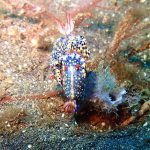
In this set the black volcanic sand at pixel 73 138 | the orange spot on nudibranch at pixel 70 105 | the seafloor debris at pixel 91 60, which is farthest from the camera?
the seafloor debris at pixel 91 60

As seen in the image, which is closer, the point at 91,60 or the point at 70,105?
the point at 70,105

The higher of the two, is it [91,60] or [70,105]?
[91,60]

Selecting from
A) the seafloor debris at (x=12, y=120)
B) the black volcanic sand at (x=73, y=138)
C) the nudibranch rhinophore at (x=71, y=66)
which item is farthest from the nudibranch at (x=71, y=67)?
the seafloor debris at (x=12, y=120)

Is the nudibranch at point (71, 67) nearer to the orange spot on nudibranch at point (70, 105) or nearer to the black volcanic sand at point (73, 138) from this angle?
the orange spot on nudibranch at point (70, 105)

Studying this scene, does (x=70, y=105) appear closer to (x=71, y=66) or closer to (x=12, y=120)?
(x=71, y=66)

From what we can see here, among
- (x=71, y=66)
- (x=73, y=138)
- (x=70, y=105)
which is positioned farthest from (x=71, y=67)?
(x=73, y=138)

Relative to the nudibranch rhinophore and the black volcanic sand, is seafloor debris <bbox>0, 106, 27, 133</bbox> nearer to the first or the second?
the black volcanic sand

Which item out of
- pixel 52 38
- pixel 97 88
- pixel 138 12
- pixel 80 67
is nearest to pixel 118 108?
pixel 97 88

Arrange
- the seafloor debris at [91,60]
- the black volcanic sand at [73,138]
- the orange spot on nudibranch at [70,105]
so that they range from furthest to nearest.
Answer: the seafloor debris at [91,60] < the orange spot on nudibranch at [70,105] < the black volcanic sand at [73,138]

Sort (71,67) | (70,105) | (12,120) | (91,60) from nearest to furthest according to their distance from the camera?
(71,67) < (70,105) < (12,120) < (91,60)
